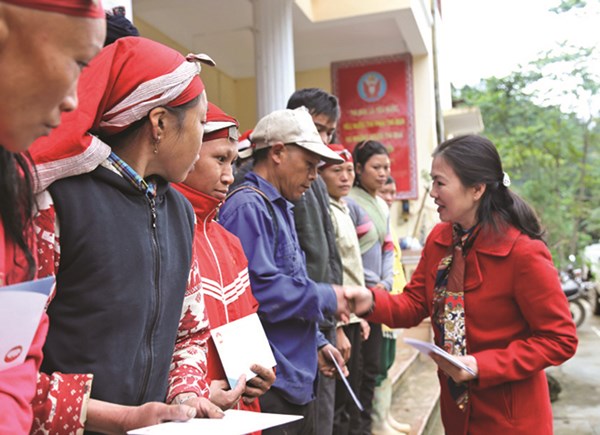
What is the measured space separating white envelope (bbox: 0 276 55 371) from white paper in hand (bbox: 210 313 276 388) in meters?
0.96

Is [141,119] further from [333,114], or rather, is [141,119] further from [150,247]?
[333,114]

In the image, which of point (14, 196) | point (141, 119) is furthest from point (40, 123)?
point (141, 119)

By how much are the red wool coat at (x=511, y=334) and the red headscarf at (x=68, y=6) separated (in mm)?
1876

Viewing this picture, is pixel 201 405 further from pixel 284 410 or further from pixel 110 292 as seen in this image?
pixel 284 410

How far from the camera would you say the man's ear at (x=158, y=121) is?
1410mm

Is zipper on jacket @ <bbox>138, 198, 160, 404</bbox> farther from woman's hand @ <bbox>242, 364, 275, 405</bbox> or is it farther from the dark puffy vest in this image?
woman's hand @ <bbox>242, 364, 275, 405</bbox>

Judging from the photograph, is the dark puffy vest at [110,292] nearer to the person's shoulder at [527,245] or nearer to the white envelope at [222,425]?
the white envelope at [222,425]

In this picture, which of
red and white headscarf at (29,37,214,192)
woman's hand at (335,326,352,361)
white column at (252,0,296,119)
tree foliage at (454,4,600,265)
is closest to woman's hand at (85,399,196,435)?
red and white headscarf at (29,37,214,192)

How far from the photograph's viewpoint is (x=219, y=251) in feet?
6.81

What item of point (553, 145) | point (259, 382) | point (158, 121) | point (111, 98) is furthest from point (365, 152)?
point (553, 145)

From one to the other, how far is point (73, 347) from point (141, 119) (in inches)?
20.6

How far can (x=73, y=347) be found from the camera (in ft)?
4.04

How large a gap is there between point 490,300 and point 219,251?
3.53ft

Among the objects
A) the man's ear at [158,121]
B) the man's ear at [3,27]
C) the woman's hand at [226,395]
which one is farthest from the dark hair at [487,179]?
the man's ear at [3,27]
